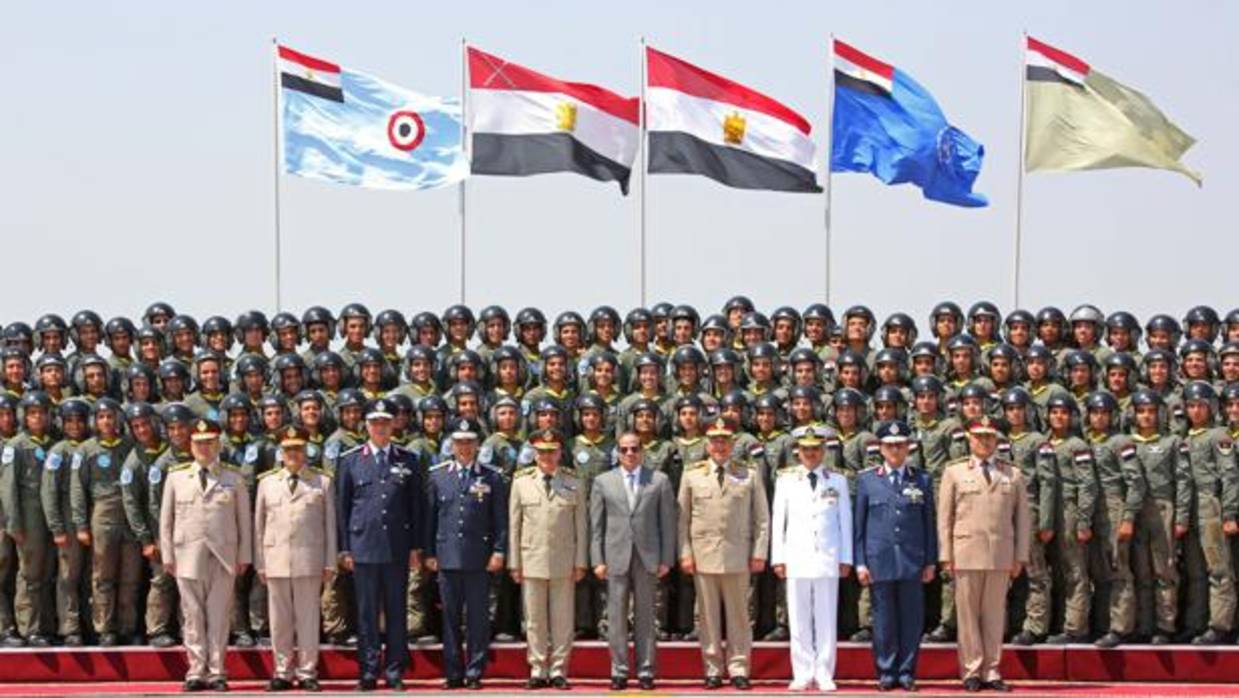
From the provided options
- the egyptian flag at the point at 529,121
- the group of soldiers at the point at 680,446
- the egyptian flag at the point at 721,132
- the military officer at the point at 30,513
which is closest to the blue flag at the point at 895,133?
the egyptian flag at the point at 721,132

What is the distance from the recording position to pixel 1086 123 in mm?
20344

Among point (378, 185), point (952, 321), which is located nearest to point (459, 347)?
point (378, 185)

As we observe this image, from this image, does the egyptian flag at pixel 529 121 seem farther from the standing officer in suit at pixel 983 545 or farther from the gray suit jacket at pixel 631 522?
the standing officer in suit at pixel 983 545

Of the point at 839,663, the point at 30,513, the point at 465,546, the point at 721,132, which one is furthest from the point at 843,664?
the point at 30,513

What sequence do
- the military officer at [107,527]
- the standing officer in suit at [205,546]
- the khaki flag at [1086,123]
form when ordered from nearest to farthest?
the standing officer in suit at [205,546] < the military officer at [107,527] < the khaki flag at [1086,123]

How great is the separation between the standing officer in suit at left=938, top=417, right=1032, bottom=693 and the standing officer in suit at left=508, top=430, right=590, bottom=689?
2478 millimetres

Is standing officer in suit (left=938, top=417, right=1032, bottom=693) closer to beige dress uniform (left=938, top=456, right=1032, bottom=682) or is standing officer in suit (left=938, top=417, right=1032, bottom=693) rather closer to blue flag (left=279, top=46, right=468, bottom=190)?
beige dress uniform (left=938, top=456, right=1032, bottom=682)

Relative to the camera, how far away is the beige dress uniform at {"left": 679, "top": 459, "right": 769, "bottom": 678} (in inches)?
640

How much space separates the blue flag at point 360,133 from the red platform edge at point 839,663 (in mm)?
4997

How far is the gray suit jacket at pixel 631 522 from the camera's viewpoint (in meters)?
16.2

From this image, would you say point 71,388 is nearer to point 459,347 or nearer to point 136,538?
point 136,538

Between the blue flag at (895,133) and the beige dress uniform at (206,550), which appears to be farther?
the blue flag at (895,133)

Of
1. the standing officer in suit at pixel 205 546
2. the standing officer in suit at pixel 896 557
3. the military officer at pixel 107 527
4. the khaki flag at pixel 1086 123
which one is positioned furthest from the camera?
the khaki flag at pixel 1086 123

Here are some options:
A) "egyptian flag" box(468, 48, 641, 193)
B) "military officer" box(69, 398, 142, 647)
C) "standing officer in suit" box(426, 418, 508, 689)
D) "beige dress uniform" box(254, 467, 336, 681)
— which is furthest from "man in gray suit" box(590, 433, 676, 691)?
"egyptian flag" box(468, 48, 641, 193)
